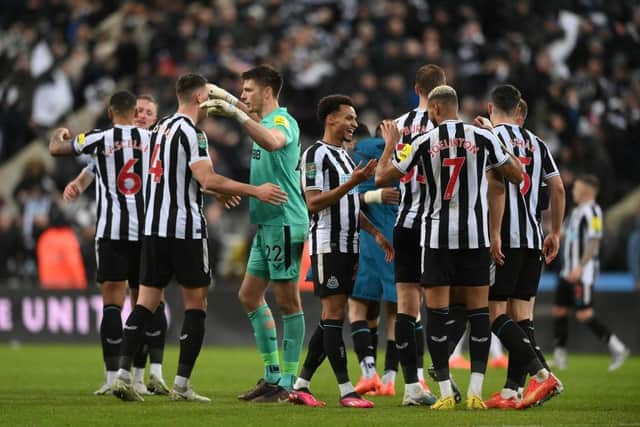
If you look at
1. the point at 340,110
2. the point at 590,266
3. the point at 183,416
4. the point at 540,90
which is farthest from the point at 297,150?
the point at 540,90

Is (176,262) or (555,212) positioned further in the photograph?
(555,212)

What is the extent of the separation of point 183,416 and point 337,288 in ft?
5.16

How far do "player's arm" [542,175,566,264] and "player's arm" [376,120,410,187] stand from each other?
1.40 metres

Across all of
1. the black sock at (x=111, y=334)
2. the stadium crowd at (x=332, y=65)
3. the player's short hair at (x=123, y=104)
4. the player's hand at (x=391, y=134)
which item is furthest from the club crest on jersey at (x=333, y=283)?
the stadium crowd at (x=332, y=65)

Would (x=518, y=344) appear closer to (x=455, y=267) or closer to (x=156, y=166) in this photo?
(x=455, y=267)

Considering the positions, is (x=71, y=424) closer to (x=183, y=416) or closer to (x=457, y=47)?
(x=183, y=416)

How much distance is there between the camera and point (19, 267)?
20.3 meters

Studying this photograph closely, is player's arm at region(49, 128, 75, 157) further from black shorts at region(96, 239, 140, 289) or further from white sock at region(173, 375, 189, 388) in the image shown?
white sock at region(173, 375, 189, 388)

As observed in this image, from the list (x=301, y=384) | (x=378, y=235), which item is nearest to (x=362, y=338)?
(x=378, y=235)

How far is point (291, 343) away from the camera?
375 inches

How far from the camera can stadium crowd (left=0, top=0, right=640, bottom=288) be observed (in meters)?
19.3

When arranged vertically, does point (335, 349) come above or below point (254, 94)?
below

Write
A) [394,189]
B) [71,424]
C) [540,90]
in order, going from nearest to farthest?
1. [71,424]
2. [394,189]
3. [540,90]

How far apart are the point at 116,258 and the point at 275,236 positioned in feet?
4.95
